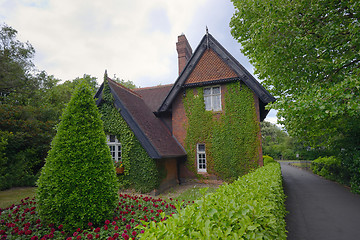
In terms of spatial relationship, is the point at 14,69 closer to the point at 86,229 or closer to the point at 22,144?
the point at 22,144

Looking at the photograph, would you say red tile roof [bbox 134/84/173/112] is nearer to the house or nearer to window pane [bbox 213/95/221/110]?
the house

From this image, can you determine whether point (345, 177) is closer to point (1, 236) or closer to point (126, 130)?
point (126, 130)

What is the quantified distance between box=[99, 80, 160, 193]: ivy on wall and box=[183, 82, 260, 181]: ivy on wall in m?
3.72

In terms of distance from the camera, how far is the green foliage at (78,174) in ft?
14.5

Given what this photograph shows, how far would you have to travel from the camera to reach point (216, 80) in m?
12.4

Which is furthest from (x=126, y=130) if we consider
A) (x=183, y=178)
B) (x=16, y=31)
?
(x=16, y=31)

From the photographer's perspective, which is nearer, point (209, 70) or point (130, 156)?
point (130, 156)

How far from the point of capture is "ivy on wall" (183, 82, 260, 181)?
1153 centimetres

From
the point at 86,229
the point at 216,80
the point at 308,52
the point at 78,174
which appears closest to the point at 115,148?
the point at 78,174

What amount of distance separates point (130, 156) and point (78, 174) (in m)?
5.75

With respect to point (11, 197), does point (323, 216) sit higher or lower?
lower

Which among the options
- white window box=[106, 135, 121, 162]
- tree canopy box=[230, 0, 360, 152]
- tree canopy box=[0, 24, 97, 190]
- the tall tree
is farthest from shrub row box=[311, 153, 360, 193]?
the tall tree

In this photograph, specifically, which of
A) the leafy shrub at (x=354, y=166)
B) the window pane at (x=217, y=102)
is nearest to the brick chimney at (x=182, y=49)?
the window pane at (x=217, y=102)

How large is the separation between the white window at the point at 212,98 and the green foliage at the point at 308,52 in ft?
11.7
